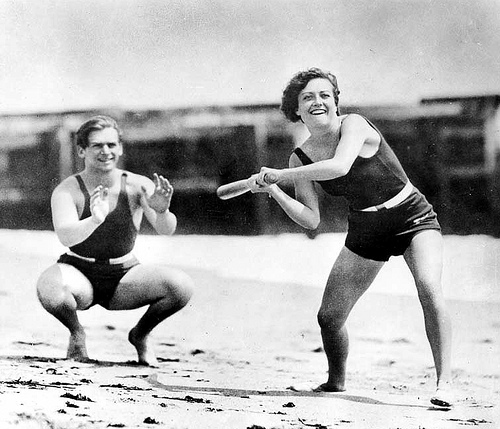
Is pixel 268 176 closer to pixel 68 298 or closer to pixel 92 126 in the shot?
pixel 92 126

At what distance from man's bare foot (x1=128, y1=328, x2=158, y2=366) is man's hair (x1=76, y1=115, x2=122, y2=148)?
3.58 ft

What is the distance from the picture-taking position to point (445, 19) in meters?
3.98

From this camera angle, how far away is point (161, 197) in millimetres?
4023

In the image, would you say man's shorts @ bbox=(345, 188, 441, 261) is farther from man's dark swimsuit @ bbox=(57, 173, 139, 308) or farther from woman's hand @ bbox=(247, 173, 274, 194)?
man's dark swimsuit @ bbox=(57, 173, 139, 308)

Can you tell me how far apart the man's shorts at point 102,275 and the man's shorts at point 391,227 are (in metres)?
1.27

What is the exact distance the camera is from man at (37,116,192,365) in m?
4.00

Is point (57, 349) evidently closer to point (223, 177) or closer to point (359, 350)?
point (223, 177)

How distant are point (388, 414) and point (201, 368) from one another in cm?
103

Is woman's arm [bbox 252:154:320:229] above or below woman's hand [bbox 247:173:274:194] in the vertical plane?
below

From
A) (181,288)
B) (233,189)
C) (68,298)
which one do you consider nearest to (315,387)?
(181,288)

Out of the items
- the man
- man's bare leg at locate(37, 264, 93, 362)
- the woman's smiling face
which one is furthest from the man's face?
the woman's smiling face

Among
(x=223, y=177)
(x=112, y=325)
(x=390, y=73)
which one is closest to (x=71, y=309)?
(x=112, y=325)

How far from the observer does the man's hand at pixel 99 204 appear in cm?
394

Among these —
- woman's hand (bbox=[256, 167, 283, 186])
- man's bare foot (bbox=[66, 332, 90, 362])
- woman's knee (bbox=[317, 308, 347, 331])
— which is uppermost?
woman's hand (bbox=[256, 167, 283, 186])
